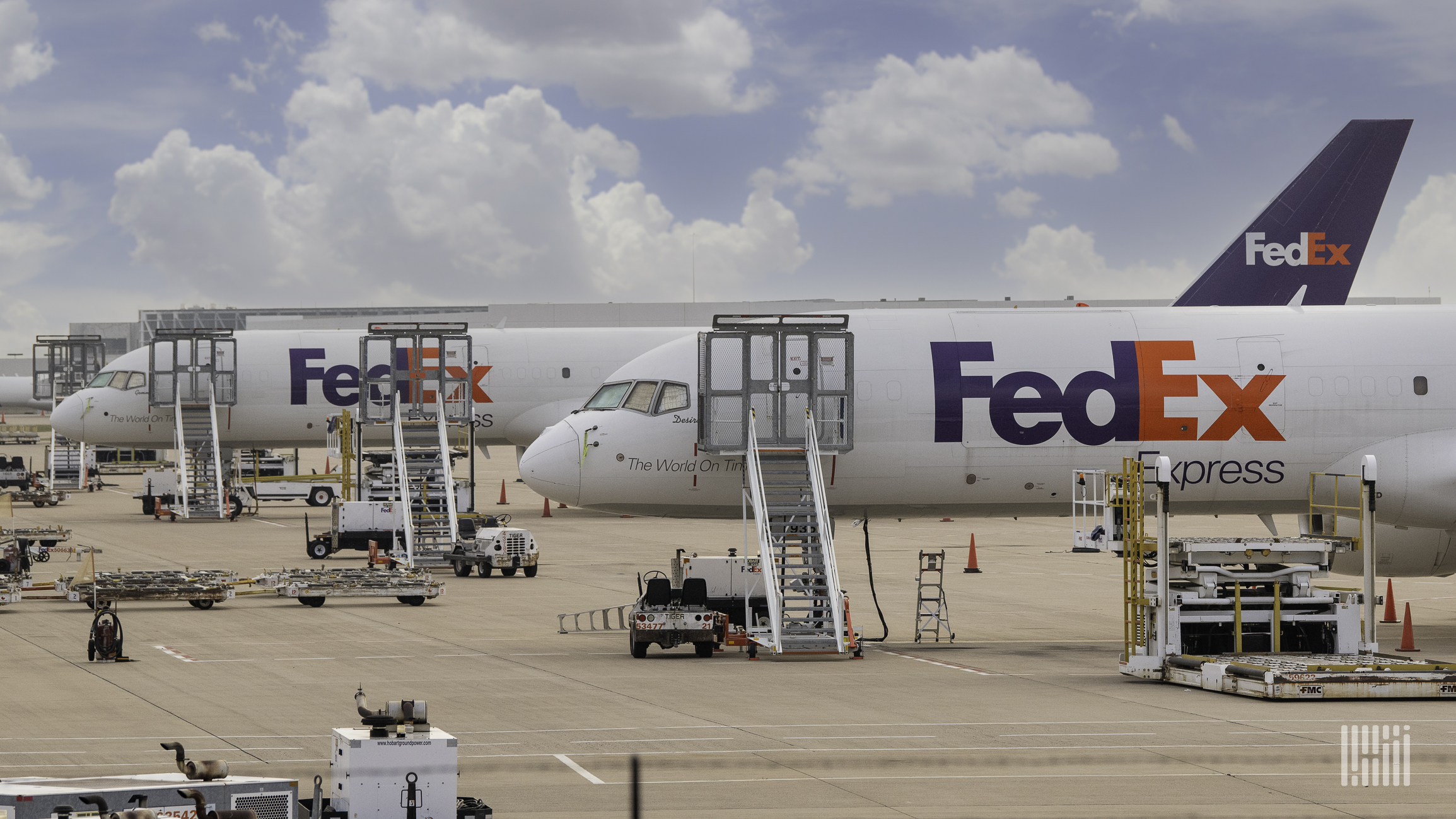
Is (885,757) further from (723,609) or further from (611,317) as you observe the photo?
(611,317)

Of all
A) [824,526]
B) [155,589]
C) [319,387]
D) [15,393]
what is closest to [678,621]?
[824,526]

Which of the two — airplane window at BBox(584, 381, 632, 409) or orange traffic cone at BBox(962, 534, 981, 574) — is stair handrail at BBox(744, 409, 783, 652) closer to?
airplane window at BBox(584, 381, 632, 409)

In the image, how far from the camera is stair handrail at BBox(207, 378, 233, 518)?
5378 cm

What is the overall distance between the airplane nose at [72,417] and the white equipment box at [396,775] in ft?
158

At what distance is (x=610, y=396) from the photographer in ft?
92.9

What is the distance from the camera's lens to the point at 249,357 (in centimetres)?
5428

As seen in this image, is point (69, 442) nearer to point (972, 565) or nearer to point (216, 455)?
point (216, 455)

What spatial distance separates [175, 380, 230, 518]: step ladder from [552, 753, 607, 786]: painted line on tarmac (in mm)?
39721

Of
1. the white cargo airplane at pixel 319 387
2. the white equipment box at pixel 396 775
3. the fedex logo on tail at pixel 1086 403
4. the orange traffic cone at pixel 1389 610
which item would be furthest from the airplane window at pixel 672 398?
the white cargo airplane at pixel 319 387

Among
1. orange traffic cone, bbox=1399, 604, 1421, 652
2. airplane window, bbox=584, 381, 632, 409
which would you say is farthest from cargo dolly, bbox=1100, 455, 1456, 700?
airplane window, bbox=584, 381, 632, 409

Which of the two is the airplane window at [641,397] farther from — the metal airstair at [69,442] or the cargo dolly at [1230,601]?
the metal airstair at [69,442]

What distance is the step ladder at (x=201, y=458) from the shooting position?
54.4m

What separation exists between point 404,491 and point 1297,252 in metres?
25.9

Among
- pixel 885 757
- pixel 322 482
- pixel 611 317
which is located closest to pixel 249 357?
pixel 322 482
